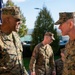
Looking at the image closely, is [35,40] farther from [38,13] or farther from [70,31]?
[70,31]

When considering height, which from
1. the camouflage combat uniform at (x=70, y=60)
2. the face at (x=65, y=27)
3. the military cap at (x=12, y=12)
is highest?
the military cap at (x=12, y=12)

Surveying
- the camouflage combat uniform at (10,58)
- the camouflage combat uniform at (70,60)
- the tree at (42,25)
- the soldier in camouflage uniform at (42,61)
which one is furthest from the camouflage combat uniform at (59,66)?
the tree at (42,25)

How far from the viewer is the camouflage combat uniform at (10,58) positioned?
4332 millimetres

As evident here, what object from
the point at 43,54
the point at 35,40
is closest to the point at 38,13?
the point at 35,40

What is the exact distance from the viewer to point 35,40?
22469 millimetres

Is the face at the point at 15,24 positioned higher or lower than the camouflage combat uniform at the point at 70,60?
higher

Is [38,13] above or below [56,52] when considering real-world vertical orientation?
above

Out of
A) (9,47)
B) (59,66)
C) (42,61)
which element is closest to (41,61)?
(42,61)

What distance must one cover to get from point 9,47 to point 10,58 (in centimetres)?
18

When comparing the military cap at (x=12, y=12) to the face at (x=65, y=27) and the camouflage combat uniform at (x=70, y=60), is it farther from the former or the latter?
the camouflage combat uniform at (x=70, y=60)

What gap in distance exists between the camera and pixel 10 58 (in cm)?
433

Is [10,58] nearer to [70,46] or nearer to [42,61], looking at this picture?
[70,46]

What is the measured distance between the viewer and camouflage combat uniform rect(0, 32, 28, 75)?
4332 millimetres

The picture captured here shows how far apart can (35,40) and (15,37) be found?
17.8 metres
